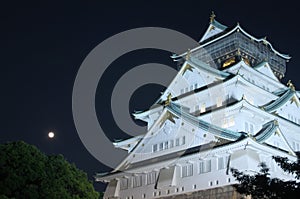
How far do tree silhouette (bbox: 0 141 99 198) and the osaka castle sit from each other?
21.2 feet

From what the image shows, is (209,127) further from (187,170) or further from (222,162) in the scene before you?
(187,170)

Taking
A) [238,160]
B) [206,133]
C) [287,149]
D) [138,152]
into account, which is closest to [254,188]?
[238,160]

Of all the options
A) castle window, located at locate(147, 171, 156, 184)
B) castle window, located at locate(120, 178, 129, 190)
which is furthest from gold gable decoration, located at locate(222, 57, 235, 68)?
castle window, located at locate(120, 178, 129, 190)

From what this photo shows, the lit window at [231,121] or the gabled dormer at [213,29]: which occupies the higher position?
the gabled dormer at [213,29]

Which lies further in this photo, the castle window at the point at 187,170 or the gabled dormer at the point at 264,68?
the gabled dormer at the point at 264,68

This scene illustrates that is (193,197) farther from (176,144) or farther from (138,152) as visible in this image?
(138,152)

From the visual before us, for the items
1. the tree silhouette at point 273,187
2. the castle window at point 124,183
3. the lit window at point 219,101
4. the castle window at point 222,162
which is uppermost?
the lit window at point 219,101

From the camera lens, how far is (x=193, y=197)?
29703mm

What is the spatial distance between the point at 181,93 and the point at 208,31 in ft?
29.8

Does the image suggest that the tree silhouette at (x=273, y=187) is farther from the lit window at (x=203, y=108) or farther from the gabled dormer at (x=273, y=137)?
the lit window at (x=203, y=108)

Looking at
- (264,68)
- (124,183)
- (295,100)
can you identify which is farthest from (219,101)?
(124,183)

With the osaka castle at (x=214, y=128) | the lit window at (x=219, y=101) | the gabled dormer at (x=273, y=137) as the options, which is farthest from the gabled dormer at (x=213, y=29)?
the gabled dormer at (x=273, y=137)

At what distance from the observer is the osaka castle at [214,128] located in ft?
96.0

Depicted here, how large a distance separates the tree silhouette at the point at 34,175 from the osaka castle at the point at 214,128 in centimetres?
645
